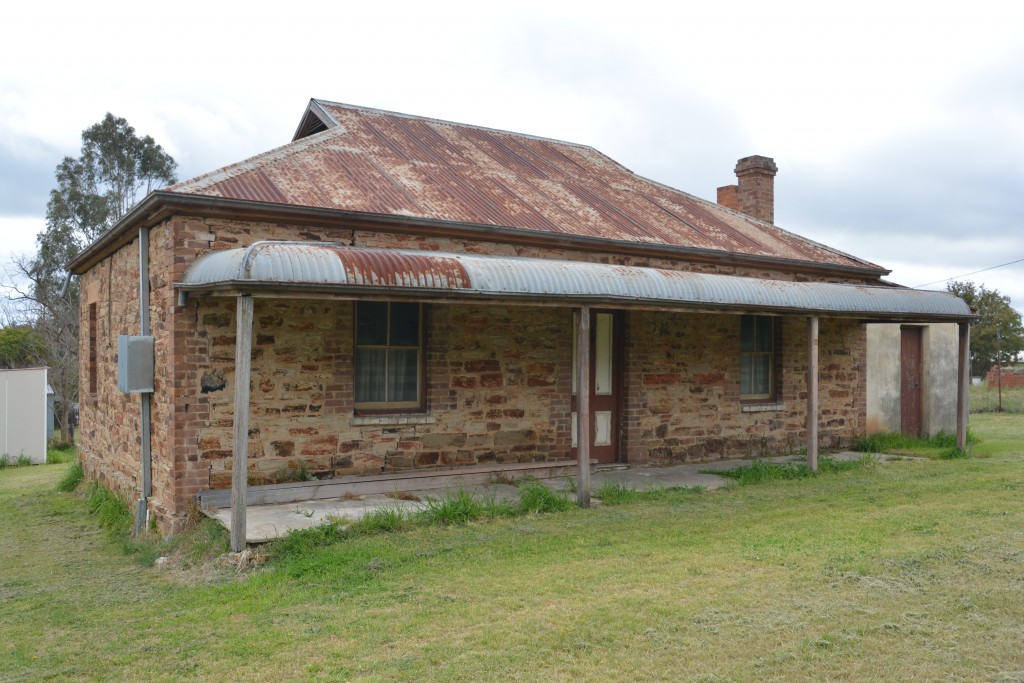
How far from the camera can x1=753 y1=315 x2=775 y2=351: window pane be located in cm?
1280

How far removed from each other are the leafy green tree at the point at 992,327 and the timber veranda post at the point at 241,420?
130 ft

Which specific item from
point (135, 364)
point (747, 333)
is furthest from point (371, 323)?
point (747, 333)

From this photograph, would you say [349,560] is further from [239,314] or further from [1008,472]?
[1008,472]

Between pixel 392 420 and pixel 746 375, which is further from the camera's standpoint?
pixel 746 375

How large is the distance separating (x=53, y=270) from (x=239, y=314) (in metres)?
28.4

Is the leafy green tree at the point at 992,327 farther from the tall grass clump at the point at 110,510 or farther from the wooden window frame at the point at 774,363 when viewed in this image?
the tall grass clump at the point at 110,510

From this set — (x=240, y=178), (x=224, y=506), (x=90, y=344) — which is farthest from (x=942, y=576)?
(x=90, y=344)

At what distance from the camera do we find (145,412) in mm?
8703

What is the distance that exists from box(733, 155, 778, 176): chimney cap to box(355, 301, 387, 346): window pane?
29.3ft

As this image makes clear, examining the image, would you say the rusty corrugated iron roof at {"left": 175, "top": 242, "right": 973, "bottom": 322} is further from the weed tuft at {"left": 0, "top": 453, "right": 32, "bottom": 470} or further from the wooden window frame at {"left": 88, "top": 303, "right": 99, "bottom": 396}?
the weed tuft at {"left": 0, "top": 453, "right": 32, "bottom": 470}

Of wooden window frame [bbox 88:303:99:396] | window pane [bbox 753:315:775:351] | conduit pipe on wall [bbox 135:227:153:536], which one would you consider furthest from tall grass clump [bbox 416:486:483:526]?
wooden window frame [bbox 88:303:99:396]

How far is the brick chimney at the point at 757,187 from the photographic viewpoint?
1540 cm

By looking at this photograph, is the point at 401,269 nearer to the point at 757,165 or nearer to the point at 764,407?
the point at 764,407

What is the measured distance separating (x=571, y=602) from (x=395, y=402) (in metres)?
4.40
